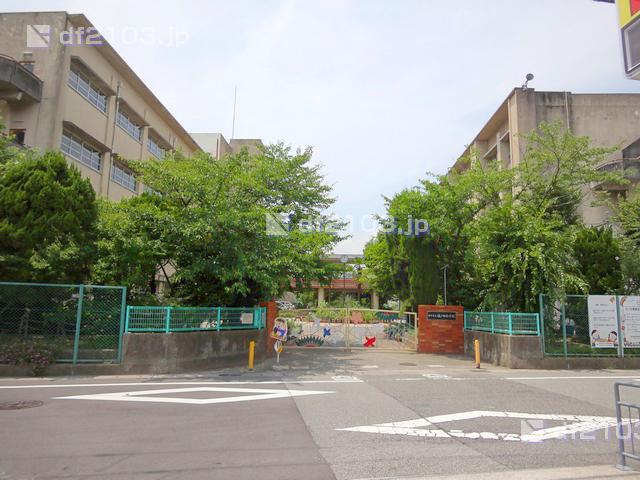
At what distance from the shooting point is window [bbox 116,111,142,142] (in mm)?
27609

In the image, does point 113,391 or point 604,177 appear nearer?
point 113,391

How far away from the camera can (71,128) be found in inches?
856

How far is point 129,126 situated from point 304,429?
27.7m

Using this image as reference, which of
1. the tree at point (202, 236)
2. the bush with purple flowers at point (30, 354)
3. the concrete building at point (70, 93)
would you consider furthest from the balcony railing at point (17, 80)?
the bush with purple flowers at point (30, 354)

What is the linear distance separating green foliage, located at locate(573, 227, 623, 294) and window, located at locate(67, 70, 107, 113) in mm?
25456

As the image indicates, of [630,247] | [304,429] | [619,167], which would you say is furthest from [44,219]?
[619,167]

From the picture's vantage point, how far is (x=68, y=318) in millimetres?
11953

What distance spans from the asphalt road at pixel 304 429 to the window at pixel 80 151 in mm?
14879

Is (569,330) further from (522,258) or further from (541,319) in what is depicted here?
(522,258)

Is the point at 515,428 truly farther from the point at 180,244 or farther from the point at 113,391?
the point at 180,244

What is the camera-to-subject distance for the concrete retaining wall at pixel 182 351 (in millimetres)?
12266

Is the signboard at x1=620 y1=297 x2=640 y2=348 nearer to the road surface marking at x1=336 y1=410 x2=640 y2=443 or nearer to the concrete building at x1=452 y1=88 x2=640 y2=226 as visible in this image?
the road surface marking at x1=336 y1=410 x2=640 y2=443

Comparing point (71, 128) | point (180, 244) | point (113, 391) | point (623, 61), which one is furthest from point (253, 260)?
point (71, 128)

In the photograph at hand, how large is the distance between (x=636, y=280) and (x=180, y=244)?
1888cm
